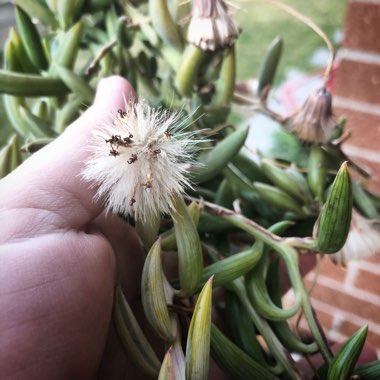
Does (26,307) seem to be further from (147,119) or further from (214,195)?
(214,195)

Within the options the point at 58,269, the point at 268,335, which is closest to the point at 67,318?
the point at 58,269

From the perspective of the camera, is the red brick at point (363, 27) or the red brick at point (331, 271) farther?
the red brick at point (331, 271)

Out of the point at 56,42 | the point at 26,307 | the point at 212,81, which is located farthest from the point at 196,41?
the point at 26,307

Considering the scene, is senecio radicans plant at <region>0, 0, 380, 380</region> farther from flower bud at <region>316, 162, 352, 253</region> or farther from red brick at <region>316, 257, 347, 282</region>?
red brick at <region>316, 257, 347, 282</region>

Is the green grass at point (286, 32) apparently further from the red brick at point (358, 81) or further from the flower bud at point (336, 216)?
the flower bud at point (336, 216)

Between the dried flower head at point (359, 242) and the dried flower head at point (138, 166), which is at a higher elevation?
the dried flower head at point (138, 166)

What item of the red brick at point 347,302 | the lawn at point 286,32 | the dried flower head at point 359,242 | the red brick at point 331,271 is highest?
the dried flower head at point 359,242

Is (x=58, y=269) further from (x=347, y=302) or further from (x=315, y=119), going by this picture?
(x=347, y=302)

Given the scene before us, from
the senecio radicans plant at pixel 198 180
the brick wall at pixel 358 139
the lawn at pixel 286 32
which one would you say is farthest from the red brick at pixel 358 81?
the lawn at pixel 286 32
